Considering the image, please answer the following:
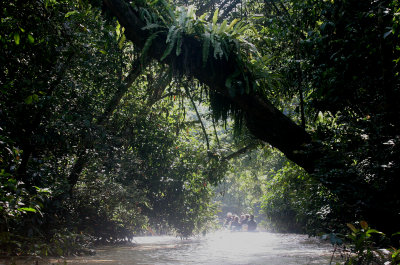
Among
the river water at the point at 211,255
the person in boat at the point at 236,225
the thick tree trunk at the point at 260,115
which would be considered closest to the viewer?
the thick tree trunk at the point at 260,115

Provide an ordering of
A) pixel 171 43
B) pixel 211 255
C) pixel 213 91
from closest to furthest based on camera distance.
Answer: pixel 171 43 → pixel 213 91 → pixel 211 255

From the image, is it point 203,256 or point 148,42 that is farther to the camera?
point 203,256

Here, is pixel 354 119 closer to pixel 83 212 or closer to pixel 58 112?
pixel 58 112

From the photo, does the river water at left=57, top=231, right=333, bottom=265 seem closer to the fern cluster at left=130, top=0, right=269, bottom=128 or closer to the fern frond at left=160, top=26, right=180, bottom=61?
the fern cluster at left=130, top=0, right=269, bottom=128

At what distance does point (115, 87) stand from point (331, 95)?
20.6 ft

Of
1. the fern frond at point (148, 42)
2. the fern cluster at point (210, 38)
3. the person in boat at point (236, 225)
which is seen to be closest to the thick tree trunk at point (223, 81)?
the fern cluster at point (210, 38)

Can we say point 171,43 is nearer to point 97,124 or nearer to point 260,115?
point 260,115

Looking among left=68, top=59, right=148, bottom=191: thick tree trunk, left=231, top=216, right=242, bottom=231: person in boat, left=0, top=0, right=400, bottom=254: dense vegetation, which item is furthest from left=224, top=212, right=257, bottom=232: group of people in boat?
left=68, top=59, right=148, bottom=191: thick tree trunk

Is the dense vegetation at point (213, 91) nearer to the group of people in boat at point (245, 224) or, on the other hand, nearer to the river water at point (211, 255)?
the river water at point (211, 255)

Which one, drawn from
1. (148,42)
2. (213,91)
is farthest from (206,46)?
(213,91)

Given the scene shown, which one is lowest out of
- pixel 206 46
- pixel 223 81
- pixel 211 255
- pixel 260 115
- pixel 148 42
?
pixel 211 255

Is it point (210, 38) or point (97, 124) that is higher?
point (210, 38)

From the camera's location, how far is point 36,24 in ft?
15.7

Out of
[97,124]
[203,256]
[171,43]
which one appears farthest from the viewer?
[203,256]
